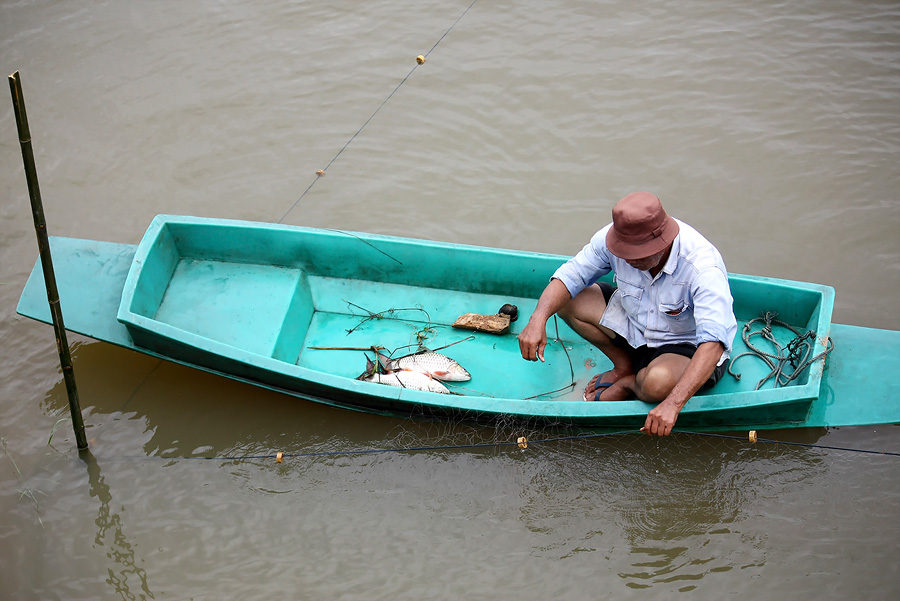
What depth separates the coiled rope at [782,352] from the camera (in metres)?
4.07

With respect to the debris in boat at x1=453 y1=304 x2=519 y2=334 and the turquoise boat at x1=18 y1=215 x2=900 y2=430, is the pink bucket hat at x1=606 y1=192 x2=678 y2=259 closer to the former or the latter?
the turquoise boat at x1=18 y1=215 x2=900 y2=430

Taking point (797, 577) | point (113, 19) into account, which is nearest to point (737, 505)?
point (797, 577)

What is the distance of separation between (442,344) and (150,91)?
430 centimetres

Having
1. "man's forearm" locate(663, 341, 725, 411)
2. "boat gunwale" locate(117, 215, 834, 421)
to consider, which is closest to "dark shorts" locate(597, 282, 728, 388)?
"boat gunwale" locate(117, 215, 834, 421)

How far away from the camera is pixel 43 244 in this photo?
376cm

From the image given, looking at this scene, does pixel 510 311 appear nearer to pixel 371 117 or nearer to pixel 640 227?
pixel 640 227

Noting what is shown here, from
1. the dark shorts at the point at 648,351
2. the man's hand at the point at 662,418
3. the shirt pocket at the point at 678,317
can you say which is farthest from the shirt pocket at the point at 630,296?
the man's hand at the point at 662,418

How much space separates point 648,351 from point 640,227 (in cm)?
90

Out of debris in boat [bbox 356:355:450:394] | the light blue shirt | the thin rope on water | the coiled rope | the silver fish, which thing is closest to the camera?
the light blue shirt

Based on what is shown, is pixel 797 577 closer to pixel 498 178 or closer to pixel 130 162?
pixel 498 178

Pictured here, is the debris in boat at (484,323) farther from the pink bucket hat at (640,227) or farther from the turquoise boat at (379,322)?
the pink bucket hat at (640,227)

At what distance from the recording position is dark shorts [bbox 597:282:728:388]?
397 cm

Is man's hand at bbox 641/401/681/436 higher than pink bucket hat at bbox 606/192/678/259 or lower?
lower

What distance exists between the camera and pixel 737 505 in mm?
4285
